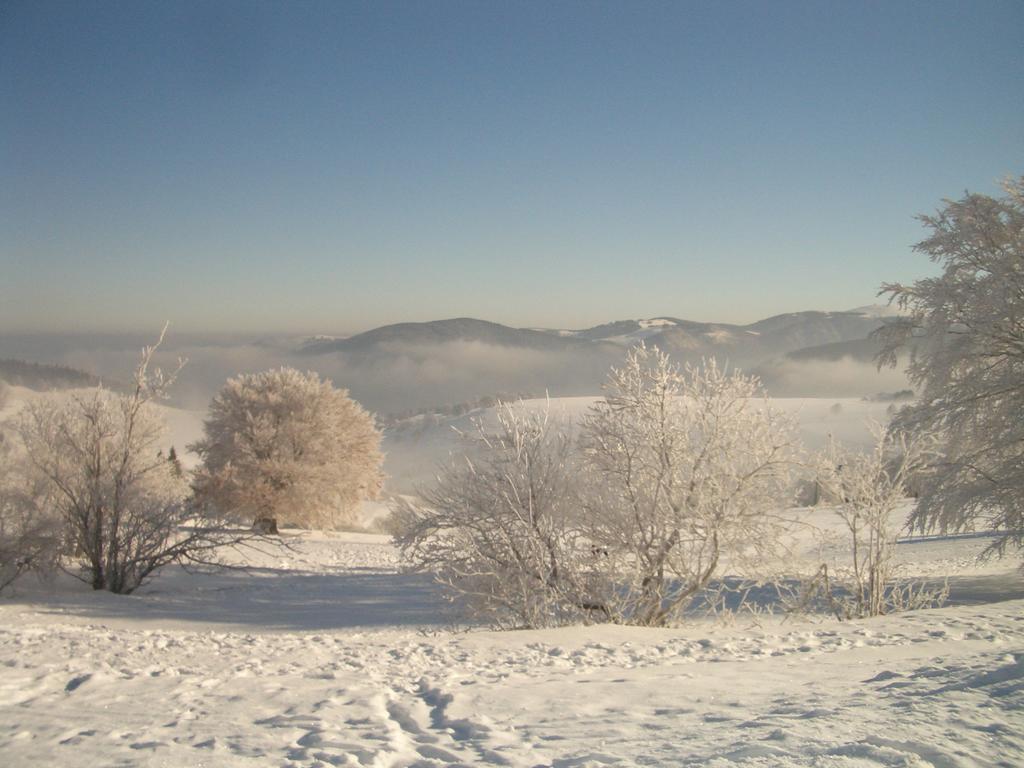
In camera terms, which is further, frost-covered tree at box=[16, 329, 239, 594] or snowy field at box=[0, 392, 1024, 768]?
frost-covered tree at box=[16, 329, 239, 594]

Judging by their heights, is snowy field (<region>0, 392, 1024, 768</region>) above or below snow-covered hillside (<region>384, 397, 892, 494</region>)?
above

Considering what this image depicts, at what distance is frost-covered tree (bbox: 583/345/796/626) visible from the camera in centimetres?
1130

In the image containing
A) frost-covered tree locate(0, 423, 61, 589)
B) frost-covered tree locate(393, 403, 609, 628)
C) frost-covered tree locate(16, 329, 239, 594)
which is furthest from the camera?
frost-covered tree locate(16, 329, 239, 594)

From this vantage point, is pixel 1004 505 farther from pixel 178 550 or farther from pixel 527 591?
pixel 178 550

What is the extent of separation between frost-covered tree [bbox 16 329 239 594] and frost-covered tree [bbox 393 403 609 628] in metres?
8.03

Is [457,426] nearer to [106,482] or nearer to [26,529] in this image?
[106,482]

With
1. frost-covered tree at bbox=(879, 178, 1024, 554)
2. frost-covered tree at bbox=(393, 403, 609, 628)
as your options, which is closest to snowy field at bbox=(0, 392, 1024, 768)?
frost-covered tree at bbox=(393, 403, 609, 628)

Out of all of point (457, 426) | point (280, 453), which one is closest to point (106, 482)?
point (280, 453)

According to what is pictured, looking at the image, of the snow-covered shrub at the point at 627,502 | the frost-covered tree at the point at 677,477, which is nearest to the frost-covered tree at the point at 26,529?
the snow-covered shrub at the point at 627,502

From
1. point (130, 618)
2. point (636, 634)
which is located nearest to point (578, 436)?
point (636, 634)

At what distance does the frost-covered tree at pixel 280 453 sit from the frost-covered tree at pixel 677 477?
17764 mm

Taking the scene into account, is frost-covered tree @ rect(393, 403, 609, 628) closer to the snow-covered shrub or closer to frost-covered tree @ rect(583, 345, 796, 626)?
the snow-covered shrub

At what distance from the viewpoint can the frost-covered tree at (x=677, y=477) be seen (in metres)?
11.3

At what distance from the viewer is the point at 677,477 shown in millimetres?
11438
